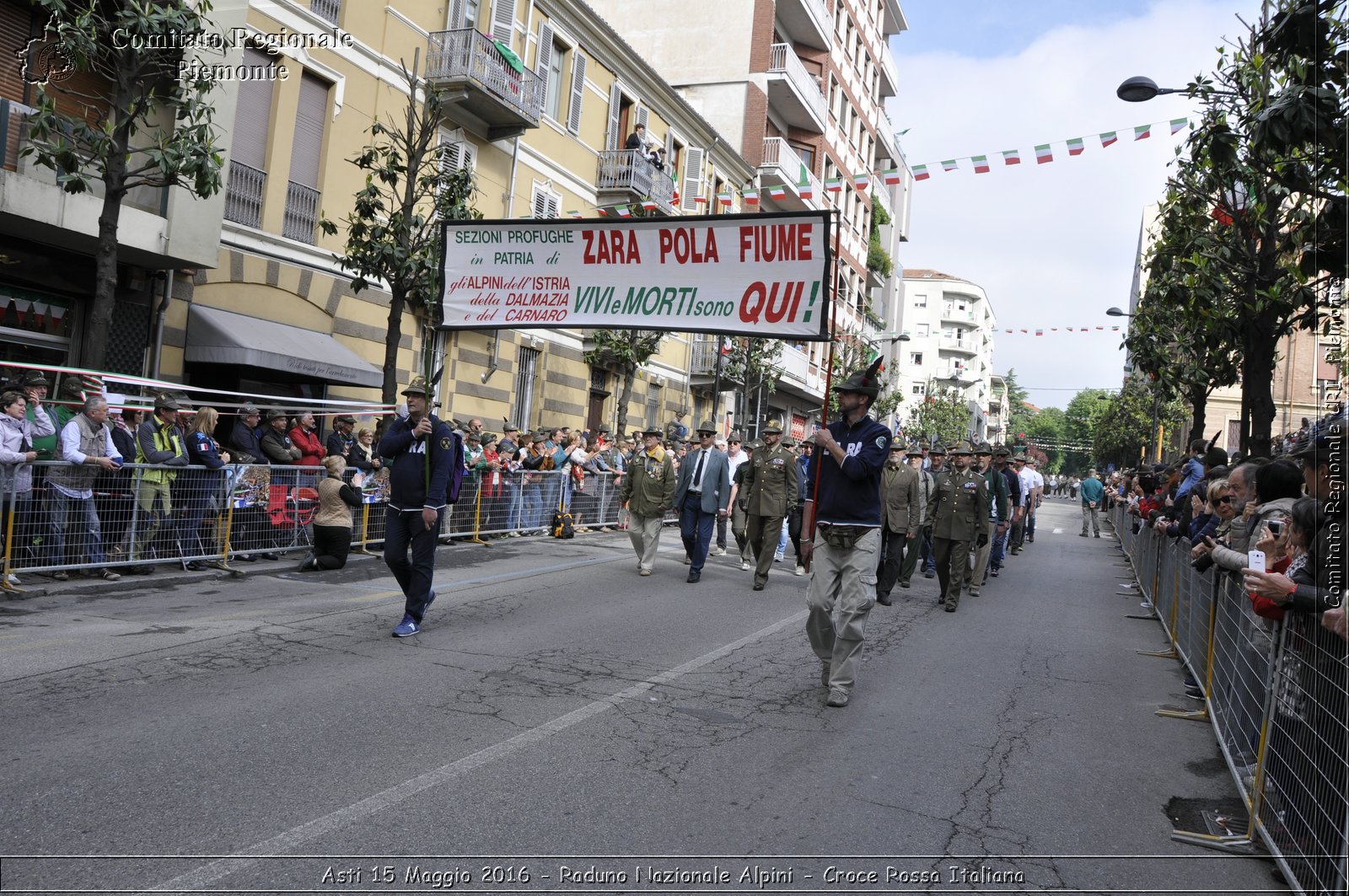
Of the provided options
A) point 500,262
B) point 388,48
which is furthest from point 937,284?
point 500,262

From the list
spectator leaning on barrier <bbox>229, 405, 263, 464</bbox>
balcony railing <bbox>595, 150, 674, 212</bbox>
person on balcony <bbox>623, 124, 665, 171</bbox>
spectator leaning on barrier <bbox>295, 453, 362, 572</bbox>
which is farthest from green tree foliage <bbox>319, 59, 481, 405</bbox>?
person on balcony <bbox>623, 124, 665, 171</bbox>

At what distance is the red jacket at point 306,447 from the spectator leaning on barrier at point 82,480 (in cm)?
286

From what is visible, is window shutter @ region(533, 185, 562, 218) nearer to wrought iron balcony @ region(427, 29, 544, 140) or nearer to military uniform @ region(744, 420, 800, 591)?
wrought iron balcony @ region(427, 29, 544, 140)

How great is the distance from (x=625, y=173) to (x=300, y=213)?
10.7m

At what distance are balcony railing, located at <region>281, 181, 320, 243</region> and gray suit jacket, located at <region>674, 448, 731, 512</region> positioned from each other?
336 inches

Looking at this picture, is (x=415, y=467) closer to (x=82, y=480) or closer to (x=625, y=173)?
(x=82, y=480)

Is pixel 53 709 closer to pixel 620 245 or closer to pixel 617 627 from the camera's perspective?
pixel 617 627

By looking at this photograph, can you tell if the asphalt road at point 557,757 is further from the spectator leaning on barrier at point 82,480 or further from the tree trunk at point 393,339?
the tree trunk at point 393,339

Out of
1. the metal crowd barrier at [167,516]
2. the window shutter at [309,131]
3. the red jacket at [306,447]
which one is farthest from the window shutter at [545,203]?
the red jacket at [306,447]

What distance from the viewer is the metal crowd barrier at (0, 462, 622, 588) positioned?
344 inches

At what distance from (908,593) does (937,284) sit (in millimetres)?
97232

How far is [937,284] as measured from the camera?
10500 centimetres

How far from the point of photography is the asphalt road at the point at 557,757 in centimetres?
368

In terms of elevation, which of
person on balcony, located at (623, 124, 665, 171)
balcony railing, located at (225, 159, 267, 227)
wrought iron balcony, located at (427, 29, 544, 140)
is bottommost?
balcony railing, located at (225, 159, 267, 227)
